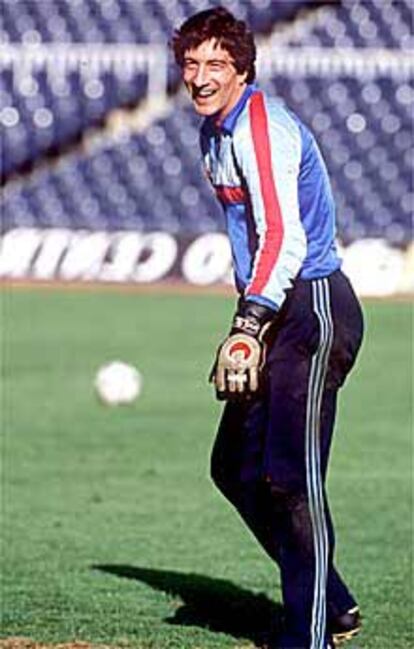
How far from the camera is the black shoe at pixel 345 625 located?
19.7 ft

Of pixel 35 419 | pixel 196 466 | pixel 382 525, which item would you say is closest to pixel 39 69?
pixel 35 419

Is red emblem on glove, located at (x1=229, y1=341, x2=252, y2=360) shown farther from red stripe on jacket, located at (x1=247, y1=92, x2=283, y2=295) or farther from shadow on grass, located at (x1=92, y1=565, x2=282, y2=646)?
shadow on grass, located at (x1=92, y1=565, x2=282, y2=646)

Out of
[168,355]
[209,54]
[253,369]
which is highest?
[209,54]

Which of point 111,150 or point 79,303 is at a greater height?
point 111,150

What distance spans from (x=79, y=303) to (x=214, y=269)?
1.37m

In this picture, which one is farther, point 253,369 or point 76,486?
point 76,486

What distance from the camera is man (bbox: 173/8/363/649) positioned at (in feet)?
17.3

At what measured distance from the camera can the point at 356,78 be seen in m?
21.0

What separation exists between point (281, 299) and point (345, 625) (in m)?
1.24

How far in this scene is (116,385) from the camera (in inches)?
480

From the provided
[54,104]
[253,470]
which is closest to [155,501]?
[253,470]

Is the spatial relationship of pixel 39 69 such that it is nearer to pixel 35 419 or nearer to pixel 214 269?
pixel 214 269

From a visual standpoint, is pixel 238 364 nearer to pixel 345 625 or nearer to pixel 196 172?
pixel 345 625

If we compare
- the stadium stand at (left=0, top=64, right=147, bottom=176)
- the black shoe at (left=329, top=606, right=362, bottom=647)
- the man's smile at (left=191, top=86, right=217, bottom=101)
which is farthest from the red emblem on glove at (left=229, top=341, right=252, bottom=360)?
the stadium stand at (left=0, top=64, right=147, bottom=176)
